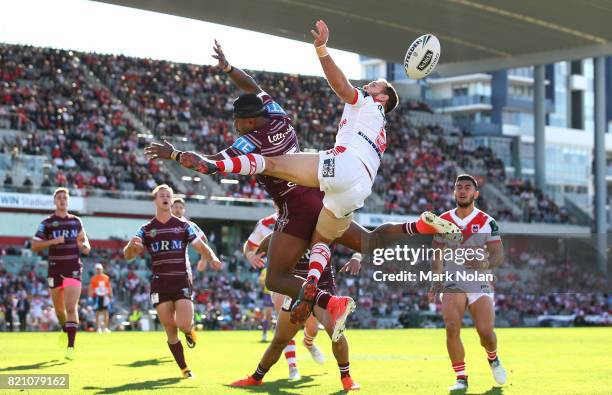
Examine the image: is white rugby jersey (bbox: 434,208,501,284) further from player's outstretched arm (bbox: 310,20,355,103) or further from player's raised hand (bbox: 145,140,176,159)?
player's raised hand (bbox: 145,140,176,159)

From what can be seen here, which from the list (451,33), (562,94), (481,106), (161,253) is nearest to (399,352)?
(161,253)

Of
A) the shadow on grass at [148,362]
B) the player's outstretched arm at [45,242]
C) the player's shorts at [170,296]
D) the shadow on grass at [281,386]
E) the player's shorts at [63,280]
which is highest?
the player's outstretched arm at [45,242]

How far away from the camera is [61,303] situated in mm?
17594

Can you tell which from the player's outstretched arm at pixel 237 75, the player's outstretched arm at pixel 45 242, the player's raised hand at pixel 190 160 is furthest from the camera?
the player's outstretched arm at pixel 45 242

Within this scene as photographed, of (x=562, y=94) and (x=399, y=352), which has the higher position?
(x=562, y=94)

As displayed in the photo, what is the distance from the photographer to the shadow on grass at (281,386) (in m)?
11.3

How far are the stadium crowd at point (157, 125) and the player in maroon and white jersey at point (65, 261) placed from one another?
73.6 ft

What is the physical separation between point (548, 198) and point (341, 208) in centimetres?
5044

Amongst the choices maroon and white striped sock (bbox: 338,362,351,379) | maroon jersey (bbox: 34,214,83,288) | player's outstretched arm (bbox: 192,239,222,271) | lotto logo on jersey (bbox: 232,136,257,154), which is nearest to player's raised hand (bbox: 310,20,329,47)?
lotto logo on jersey (bbox: 232,136,257,154)

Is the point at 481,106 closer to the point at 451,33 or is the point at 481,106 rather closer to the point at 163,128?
the point at 451,33

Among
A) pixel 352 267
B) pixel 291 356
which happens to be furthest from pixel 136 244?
pixel 352 267

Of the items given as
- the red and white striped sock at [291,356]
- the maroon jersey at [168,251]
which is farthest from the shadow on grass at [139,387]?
the red and white striped sock at [291,356]

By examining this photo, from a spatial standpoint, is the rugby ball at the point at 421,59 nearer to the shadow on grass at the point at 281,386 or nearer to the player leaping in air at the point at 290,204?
the player leaping in air at the point at 290,204

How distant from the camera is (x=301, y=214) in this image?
438 inches
